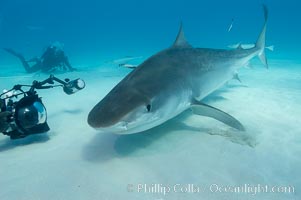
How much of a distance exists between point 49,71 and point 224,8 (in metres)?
135

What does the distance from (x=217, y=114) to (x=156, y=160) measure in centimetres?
151

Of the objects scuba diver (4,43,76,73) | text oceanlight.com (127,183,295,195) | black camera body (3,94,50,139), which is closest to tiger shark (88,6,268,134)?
text oceanlight.com (127,183,295,195)

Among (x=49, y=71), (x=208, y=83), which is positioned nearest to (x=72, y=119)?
(x=208, y=83)

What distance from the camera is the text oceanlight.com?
2.71m

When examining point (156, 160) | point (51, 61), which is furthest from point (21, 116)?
point (51, 61)

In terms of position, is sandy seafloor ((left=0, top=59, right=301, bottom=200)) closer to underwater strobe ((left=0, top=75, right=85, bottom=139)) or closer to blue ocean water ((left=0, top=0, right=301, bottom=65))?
underwater strobe ((left=0, top=75, right=85, bottom=139))

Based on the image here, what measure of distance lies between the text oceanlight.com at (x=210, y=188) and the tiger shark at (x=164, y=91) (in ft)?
2.32

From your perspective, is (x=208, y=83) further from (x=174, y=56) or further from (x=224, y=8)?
(x=224, y=8)

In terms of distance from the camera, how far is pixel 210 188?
9.11 ft

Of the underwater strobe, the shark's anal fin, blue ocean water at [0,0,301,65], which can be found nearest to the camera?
the underwater strobe

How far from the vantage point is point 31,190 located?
8.74 feet

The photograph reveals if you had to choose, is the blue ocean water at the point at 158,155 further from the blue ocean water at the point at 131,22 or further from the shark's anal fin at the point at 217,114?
the blue ocean water at the point at 131,22

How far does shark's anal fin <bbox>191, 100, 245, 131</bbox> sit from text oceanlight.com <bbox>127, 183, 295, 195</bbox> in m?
1.36

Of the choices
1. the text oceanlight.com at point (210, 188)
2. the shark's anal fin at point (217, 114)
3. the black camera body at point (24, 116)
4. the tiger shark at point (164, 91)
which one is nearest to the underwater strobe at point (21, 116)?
the black camera body at point (24, 116)
